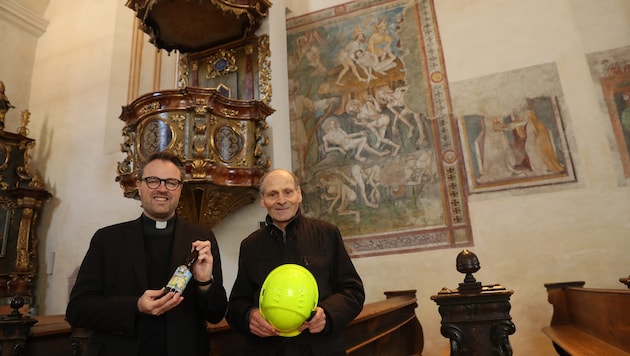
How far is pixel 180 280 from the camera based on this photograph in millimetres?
1695

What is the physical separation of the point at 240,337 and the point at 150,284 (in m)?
0.83

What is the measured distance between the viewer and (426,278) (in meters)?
5.77

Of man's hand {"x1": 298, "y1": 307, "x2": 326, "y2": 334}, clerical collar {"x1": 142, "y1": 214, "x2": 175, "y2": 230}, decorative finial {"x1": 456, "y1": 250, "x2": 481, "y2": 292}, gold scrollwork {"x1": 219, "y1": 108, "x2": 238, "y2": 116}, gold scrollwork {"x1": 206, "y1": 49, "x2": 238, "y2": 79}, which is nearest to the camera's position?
man's hand {"x1": 298, "y1": 307, "x2": 326, "y2": 334}

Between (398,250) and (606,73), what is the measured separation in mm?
3523

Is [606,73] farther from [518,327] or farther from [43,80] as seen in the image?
[43,80]

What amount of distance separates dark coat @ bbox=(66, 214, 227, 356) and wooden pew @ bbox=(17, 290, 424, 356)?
1.43 feet

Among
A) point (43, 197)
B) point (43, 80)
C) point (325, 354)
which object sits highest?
point (43, 80)

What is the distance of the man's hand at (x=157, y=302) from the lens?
1.67 meters

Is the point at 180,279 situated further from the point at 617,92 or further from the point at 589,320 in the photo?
the point at 617,92

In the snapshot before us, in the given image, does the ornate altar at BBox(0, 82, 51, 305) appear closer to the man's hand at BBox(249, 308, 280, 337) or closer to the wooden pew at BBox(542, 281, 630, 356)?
the man's hand at BBox(249, 308, 280, 337)

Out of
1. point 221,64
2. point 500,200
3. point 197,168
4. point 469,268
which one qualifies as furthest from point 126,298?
point 221,64

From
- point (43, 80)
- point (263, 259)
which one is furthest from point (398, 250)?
point (43, 80)

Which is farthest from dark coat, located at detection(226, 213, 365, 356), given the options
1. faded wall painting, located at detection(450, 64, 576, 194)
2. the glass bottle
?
faded wall painting, located at detection(450, 64, 576, 194)

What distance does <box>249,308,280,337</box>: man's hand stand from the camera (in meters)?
1.73
